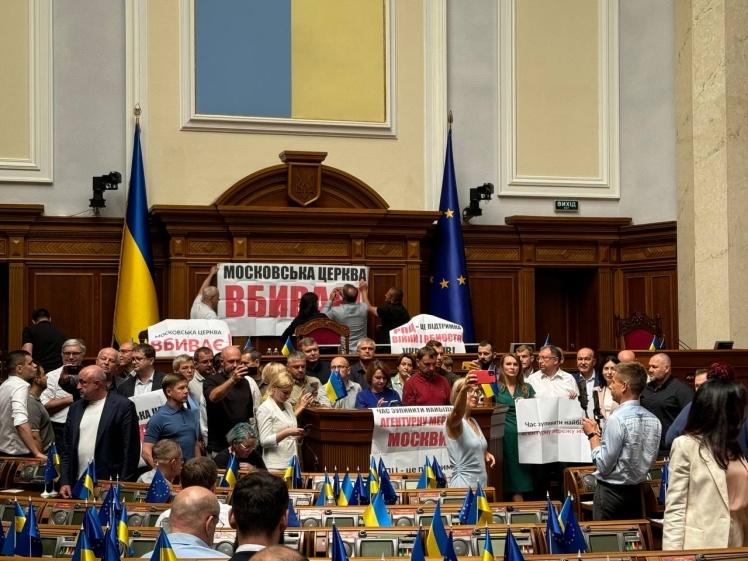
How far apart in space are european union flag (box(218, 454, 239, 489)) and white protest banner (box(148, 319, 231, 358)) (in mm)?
4741

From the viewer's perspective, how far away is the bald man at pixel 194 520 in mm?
4547

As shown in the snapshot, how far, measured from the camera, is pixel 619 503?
6.91 meters

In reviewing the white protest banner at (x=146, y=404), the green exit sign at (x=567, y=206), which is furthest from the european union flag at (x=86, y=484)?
the green exit sign at (x=567, y=206)

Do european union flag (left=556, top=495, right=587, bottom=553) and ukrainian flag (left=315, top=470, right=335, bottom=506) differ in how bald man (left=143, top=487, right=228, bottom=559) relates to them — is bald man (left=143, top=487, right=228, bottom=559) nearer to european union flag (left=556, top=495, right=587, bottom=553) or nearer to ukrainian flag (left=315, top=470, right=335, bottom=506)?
european union flag (left=556, top=495, right=587, bottom=553)

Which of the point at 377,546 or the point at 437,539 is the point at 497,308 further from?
the point at 437,539

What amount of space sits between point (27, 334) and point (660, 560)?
422 inches

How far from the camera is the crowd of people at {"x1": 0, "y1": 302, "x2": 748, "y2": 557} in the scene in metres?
5.07

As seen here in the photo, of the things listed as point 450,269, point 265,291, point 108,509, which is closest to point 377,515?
point 108,509

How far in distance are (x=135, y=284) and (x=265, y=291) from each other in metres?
1.70

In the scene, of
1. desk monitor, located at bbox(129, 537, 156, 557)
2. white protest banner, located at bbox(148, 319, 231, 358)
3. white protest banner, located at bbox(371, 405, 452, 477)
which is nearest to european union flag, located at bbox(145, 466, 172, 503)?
desk monitor, located at bbox(129, 537, 156, 557)

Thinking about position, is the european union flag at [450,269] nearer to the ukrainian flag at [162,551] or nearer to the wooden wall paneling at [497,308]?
the wooden wall paneling at [497,308]

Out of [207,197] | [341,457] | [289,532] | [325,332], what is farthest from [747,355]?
[289,532]

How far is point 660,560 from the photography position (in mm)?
4473

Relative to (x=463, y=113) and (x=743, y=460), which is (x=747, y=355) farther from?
(x=743, y=460)
